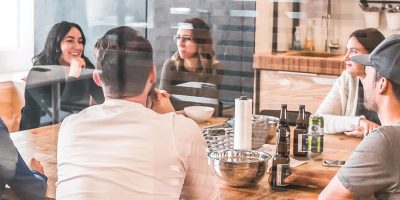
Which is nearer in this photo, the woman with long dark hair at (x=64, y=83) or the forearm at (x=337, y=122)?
the woman with long dark hair at (x=64, y=83)

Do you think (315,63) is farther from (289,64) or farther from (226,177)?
(226,177)

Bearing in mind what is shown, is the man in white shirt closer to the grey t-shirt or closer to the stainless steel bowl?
the stainless steel bowl

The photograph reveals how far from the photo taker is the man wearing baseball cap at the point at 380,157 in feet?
3.78

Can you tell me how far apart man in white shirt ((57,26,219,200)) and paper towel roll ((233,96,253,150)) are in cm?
7

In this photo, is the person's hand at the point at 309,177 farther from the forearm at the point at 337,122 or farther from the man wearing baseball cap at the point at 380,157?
the forearm at the point at 337,122

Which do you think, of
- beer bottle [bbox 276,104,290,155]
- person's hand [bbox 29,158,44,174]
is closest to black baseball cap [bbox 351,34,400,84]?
beer bottle [bbox 276,104,290,155]

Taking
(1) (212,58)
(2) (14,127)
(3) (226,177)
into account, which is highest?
(1) (212,58)

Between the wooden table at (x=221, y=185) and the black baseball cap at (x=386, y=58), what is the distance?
0.39 feet

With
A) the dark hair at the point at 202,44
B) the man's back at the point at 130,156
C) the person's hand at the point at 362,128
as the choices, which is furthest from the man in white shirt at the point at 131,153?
the person's hand at the point at 362,128

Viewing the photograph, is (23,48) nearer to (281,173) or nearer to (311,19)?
(311,19)

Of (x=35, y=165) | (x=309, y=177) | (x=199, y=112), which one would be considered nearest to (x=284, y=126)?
(x=309, y=177)

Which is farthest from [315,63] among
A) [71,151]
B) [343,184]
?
[71,151]

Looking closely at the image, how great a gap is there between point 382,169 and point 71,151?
492 mm

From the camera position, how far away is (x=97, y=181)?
114cm
